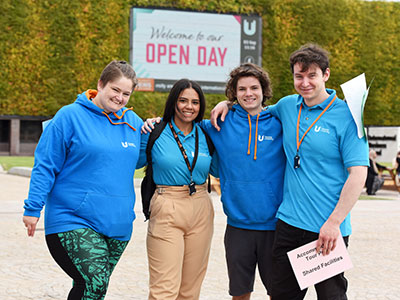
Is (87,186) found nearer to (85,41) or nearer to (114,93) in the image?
(114,93)

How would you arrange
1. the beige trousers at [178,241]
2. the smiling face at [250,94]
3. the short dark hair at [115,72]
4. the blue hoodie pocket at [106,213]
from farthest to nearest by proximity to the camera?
the smiling face at [250,94]
the beige trousers at [178,241]
the short dark hair at [115,72]
the blue hoodie pocket at [106,213]

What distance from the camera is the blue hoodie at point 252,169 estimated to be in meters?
3.79

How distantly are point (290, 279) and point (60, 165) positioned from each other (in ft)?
4.78

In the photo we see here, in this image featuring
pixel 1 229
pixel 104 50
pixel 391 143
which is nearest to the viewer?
pixel 1 229

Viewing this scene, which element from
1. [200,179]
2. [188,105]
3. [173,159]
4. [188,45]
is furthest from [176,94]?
[188,45]

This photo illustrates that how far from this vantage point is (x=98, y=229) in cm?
337

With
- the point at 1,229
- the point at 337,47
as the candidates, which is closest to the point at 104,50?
the point at 337,47

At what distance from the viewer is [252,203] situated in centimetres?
380

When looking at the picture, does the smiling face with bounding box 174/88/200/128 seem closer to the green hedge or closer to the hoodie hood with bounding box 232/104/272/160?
the hoodie hood with bounding box 232/104/272/160

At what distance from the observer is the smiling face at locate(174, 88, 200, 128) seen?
3.82 meters

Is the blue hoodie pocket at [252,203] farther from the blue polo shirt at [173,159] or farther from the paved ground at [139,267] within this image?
the paved ground at [139,267]

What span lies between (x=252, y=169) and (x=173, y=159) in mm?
503

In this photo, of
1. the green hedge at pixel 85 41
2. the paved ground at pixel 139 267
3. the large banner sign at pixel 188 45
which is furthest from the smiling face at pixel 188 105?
the green hedge at pixel 85 41

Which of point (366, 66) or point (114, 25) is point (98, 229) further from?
point (366, 66)
